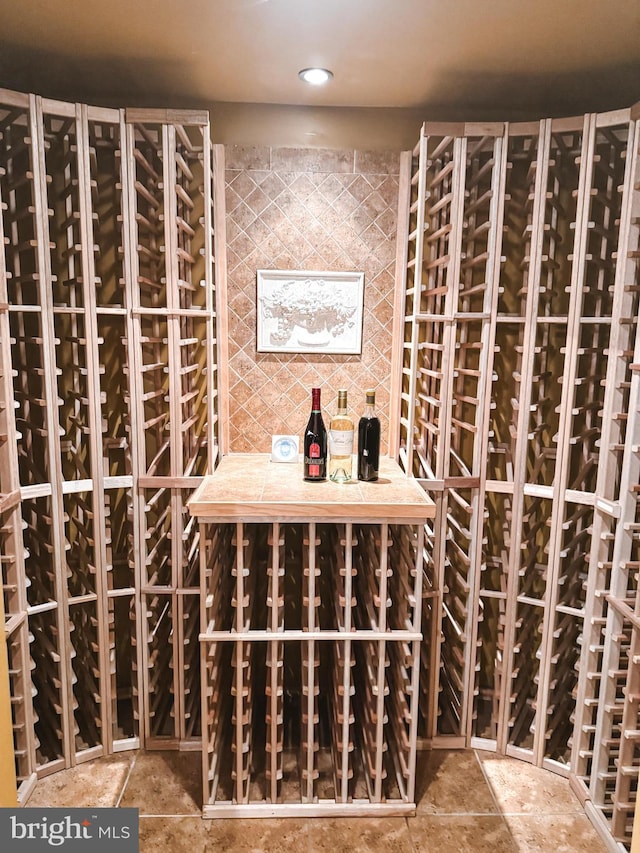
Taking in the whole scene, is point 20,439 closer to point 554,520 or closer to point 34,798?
point 34,798

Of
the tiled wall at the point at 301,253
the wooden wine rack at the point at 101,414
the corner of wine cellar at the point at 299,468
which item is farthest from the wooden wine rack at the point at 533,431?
the wooden wine rack at the point at 101,414

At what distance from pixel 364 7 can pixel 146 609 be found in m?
2.04

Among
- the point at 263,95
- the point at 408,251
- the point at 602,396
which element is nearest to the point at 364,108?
the point at 263,95

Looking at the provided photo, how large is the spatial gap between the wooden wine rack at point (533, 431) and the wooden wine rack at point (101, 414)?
0.85m

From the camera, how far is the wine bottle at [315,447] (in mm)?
2117

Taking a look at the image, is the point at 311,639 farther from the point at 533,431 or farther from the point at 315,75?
the point at 315,75

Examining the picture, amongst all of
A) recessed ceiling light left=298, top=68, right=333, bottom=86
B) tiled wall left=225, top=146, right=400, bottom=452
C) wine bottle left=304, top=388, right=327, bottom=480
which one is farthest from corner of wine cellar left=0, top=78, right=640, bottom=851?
recessed ceiling light left=298, top=68, right=333, bottom=86

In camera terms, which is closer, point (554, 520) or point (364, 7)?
point (364, 7)

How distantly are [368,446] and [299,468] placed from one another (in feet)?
0.95

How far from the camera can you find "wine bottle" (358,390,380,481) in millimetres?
2148

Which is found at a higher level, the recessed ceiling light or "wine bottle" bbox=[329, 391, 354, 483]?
the recessed ceiling light

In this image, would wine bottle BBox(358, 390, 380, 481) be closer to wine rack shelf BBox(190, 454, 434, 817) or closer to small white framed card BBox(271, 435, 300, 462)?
wine rack shelf BBox(190, 454, 434, 817)

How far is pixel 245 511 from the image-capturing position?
192 centimetres

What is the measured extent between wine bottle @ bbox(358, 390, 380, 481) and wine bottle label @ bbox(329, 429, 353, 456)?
80 millimetres
